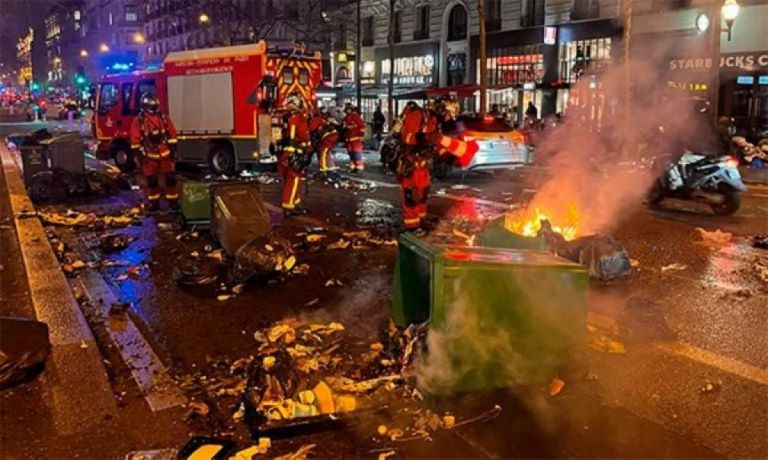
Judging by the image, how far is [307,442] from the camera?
376 centimetres

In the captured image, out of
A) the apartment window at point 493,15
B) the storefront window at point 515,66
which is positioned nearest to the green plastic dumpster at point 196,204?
the storefront window at point 515,66

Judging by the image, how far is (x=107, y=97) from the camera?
59.4ft

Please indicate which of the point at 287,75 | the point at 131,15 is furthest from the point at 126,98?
the point at 131,15

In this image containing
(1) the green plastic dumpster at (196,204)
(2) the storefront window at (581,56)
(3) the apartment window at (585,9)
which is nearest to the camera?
(1) the green plastic dumpster at (196,204)

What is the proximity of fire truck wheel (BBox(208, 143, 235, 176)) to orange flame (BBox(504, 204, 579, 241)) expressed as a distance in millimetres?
10214

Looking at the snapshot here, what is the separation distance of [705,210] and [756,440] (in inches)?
330

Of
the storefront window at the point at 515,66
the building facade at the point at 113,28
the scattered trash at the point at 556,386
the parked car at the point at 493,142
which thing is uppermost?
the building facade at the point at 113,28

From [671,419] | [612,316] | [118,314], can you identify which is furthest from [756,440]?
[118,314]

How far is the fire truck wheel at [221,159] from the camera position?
16406mm

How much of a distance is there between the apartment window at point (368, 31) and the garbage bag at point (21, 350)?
3802 centimetres

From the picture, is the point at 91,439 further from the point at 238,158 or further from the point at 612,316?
the point at 238,158

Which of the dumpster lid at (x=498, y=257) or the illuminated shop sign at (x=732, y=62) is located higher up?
the illuminated shop sign at (x=732, y=62)

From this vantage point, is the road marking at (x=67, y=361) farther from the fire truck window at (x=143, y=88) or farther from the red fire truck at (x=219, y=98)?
the fire truck window at (x=143, y=88)

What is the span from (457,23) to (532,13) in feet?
16.7
